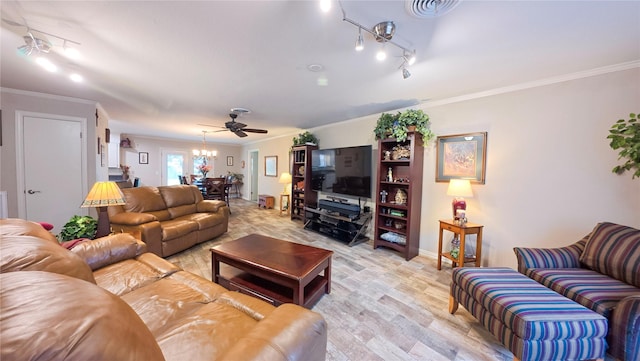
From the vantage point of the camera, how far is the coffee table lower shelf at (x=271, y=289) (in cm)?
194

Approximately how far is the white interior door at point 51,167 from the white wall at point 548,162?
5479mm

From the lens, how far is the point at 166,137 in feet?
24.2

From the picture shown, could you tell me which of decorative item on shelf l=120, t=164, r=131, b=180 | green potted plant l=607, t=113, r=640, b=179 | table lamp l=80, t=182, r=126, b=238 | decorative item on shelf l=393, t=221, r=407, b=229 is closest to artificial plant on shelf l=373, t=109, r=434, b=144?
decorative item on shelf l=393, t=221, r=407, b=229

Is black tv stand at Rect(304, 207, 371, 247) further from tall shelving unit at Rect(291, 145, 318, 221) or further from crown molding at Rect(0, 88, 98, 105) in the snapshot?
crown molding at Rect(0, 88, 98, 105)

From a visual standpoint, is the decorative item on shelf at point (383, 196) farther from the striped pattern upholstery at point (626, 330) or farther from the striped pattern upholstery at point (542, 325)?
the striped pattern upholstery at point (626, 330)

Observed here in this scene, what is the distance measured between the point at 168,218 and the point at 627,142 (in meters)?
5.37

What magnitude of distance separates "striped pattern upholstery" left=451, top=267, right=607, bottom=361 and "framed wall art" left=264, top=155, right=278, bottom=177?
583cm

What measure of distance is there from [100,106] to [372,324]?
5.10 meters

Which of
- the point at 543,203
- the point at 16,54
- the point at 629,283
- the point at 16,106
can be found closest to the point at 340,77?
the point at 543,203

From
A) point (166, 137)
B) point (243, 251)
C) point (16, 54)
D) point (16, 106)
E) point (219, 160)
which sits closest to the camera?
point (16, 54)

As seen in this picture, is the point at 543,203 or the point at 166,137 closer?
the point at 543,203

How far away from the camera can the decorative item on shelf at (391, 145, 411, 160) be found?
3294mm

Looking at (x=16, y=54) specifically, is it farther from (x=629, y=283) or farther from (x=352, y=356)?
(x=629, y=283)

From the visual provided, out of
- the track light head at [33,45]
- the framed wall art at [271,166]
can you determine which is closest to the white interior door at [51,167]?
the track light head at [33,45]
